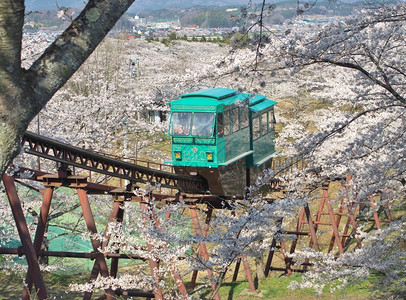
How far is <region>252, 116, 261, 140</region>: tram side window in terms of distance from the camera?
55.7 feet

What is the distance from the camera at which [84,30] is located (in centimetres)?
351

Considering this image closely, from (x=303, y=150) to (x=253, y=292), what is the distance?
10.1 m

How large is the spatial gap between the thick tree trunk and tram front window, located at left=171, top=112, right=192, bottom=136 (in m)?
11.3

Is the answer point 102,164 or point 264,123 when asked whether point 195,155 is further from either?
point 102,164

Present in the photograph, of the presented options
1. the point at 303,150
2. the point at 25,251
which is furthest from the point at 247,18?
the point at 25,251

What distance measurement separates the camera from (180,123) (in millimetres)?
14977

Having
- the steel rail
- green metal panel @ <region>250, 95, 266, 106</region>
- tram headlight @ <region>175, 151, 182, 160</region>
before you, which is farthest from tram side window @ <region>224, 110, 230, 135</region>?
green metal panel @ <region>250, 95, 266, 106</region>

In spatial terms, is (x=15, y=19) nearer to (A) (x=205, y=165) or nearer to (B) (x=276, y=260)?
(A) (x=205, y=165)

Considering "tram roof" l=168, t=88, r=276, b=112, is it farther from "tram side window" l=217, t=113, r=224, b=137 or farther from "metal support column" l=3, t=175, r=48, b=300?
"metal support column" l=3, t=175, r=48, b=300

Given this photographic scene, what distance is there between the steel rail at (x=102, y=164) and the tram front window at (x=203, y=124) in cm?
124

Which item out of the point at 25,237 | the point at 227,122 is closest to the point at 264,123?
the point at 227,122

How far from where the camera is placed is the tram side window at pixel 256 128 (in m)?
17.0

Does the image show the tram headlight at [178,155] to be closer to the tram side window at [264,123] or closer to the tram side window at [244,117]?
the tram side window at [244,117]

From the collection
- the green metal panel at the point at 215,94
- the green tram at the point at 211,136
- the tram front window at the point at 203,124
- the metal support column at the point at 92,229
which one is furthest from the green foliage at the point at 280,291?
the metal support column at the point at 92,229
